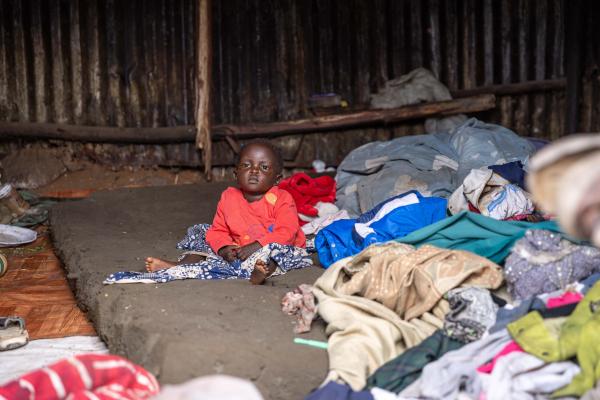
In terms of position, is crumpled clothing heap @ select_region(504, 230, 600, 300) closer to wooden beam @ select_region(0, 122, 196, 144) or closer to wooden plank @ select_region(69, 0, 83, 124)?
wooden beam @ select_region(0, 122, 196, 144)

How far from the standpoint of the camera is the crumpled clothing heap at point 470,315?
2832 millimetres

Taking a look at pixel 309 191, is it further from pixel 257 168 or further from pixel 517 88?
pixel 517 88

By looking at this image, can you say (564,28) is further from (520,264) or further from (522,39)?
(520,264)

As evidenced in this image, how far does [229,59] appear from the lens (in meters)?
7.74

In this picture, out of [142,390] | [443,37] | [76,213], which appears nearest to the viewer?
[142,390]

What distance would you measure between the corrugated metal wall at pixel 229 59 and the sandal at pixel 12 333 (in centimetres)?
421

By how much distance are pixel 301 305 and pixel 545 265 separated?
1004mm

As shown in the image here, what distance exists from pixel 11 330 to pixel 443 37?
5.30 meters

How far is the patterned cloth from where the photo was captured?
3781mm

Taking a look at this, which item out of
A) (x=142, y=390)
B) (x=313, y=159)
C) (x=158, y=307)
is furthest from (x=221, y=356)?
(x=313, y=159)

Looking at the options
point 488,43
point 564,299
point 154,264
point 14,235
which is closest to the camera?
point 564,299

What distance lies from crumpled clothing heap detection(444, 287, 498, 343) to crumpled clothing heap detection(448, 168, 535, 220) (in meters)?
1.29

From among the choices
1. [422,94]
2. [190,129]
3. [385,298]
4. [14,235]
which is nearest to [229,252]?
[385,298]

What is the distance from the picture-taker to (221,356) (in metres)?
2.80
